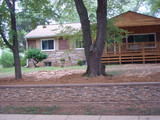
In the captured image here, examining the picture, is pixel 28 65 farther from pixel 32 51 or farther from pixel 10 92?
pixel 10 92

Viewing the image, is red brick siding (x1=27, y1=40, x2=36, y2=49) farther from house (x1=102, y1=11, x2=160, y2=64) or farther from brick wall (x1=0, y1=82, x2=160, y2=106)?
brick wall (x1=0, y1=82, x2=160, y2=106)

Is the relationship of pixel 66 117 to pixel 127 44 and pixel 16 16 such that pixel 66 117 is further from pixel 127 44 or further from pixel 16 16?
pixel 127 44

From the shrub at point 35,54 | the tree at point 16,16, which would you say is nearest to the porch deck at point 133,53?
the shrub at point 35,54

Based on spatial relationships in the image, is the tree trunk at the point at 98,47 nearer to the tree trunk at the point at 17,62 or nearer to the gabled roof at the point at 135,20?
the tree trunk at the point at 17,62

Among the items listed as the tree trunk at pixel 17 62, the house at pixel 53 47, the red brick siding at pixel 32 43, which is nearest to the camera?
the tree trunk at pixel 17 62

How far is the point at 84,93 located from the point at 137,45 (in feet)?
38.7

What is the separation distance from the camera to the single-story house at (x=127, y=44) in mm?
17297

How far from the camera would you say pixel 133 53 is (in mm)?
17953

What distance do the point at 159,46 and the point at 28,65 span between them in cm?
1279

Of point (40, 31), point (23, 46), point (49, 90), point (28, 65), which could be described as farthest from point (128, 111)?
point (23, 46)

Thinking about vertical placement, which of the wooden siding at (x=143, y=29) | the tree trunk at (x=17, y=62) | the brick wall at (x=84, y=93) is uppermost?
the wooden siding at (x=143, y=29)

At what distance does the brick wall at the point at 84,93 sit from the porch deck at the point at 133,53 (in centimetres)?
1021

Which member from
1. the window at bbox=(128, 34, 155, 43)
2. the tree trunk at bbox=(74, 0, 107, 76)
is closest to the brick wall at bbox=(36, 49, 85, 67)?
the window at bbox=(128, 34, 155, 43)

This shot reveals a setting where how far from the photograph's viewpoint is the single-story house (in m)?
17.3
